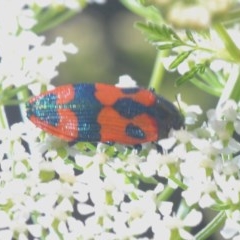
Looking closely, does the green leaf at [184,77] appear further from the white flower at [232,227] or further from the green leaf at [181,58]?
the white flower at [232,227]

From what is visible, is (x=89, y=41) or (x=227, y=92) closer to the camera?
(x=227, y=92)

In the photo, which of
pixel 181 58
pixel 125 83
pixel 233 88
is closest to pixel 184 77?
pixel 181 58

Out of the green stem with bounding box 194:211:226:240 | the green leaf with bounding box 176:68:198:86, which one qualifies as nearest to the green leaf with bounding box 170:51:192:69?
the green leaf with bounding box 176:68:198:86

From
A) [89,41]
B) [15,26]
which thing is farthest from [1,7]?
[89,41]

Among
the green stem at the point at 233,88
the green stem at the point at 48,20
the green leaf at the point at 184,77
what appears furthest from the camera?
the green stem at the point at 48,20

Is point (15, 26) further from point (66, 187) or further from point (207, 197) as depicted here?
point (207, 197)

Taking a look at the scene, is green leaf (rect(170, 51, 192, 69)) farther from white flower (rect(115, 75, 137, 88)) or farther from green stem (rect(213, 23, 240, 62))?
white flower (rect(115, 75, 137, 88))

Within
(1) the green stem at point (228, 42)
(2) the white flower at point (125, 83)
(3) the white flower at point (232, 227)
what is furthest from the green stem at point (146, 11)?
(3) the white flower at point (232, 227)
